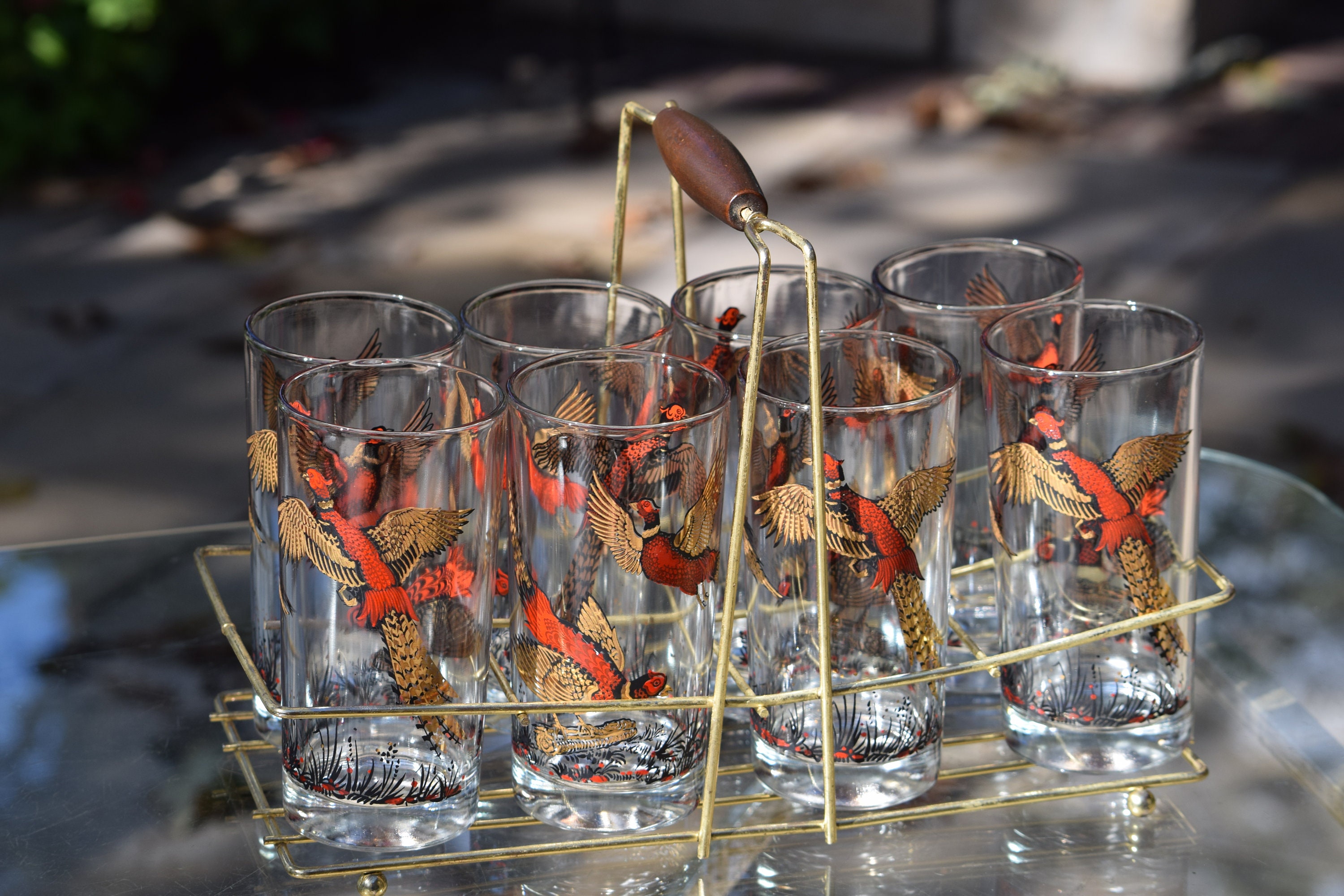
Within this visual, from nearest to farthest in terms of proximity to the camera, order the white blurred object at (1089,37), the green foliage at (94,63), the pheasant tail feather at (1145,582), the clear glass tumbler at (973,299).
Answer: the pheasant tail feather at (1145,582) → the clear glass tumbler at (973,299) → the green foliage at (94,63) → the white blurred object at (1089,37)

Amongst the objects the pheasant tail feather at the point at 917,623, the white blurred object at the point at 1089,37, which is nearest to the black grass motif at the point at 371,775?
the pheasant tail feather at the point at 917,623

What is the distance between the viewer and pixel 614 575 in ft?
2.26

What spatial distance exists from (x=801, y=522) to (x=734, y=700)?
91 mm

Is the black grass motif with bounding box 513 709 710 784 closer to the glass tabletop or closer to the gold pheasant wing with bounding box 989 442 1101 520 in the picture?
the glass tabletop

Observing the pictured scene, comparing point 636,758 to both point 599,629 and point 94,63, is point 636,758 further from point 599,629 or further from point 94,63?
point 94,63

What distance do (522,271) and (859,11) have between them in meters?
1.96

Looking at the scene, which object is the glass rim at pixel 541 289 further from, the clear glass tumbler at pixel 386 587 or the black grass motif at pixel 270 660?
the black grass motif at pixel 270 660

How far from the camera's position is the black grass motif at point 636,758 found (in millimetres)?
725

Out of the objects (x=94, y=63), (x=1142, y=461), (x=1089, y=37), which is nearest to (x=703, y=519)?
(x=1142, y=461)

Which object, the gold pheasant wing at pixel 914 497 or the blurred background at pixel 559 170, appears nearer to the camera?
the gold pheasant wing at pixel 914 497

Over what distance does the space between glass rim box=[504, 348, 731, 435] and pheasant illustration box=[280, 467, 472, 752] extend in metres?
0.06

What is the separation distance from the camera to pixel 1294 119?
3893 mm

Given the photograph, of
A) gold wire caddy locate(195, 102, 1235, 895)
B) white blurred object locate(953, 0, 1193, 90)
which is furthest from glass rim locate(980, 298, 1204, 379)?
white blurred object locate(953, 0, 1193, 90)

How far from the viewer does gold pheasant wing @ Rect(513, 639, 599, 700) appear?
0.71 m
